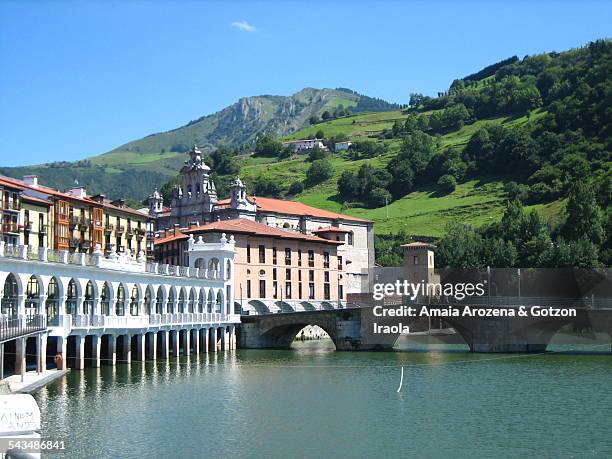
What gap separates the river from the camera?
45.0 m

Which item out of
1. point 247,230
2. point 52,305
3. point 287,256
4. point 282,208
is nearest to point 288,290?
point 287,256

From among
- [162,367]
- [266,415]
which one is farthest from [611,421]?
[162,367]

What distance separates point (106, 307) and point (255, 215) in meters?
64.3

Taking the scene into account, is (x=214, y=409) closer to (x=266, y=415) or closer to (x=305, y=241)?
(x=266, y=415)

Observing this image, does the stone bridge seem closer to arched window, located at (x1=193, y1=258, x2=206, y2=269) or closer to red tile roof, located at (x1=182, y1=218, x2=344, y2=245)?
arched window, located at (x1=193, y1=258, x2=206, y2=269)

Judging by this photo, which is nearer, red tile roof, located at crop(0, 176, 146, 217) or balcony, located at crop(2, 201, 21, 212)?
balcony, located at crop(2, 201, 21, 212)

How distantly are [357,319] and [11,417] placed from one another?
7832 centimetres

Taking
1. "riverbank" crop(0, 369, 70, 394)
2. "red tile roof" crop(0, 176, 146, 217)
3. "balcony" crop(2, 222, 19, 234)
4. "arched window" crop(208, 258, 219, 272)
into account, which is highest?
"red tile roof" crop(0, 176, 146, 217)

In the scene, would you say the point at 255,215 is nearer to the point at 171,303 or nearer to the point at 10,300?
the point at 171,303

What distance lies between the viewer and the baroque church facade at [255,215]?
158 m

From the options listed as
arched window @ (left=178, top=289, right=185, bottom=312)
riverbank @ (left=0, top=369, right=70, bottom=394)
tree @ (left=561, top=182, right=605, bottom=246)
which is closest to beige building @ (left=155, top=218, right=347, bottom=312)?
arched window @ (left=178, top=289, right=185, bottom=312)

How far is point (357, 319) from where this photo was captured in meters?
106

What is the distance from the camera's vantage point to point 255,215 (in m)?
158

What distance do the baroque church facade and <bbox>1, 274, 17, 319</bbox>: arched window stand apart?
234 feet
